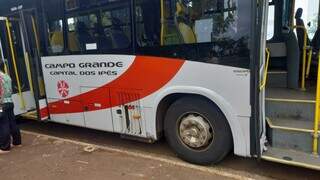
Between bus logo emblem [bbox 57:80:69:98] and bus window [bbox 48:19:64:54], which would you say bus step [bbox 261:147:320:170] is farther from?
bus window [bbox 48:19:64:54]

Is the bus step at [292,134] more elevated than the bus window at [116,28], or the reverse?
the bus window at [116,28]

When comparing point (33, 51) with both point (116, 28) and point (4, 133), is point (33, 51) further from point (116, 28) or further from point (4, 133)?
point (116, 28)

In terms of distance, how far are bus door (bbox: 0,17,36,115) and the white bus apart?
6 centimetres

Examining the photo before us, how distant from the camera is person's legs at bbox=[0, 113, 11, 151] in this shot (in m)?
5.36

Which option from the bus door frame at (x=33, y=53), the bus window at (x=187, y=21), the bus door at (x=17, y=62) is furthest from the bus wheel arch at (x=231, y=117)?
the bus door at (x=17, y=62)

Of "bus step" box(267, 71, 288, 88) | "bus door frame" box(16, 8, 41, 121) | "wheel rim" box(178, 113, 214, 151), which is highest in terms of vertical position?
"bus door frame" box(16, 8, 41, 121)

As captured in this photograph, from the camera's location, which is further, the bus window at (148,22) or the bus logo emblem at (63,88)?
the bus logo emblem at (63,88)

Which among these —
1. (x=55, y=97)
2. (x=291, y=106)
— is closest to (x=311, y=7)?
(x=291, y=106)

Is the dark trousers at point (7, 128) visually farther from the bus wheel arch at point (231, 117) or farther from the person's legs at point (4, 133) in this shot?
the bus wheel arch at point (231, 117)

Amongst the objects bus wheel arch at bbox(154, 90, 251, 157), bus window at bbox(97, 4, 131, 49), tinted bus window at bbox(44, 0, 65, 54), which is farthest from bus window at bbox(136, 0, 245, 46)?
tinted bus window at bbox(44, 0, 65, 54)

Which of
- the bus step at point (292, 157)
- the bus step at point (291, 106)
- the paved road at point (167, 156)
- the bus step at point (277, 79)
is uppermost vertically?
the bus step at point (277, 79)

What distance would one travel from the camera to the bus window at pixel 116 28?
15.1ft

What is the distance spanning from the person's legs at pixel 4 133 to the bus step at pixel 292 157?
394 centimetres

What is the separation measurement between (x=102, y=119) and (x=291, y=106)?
2.74m
